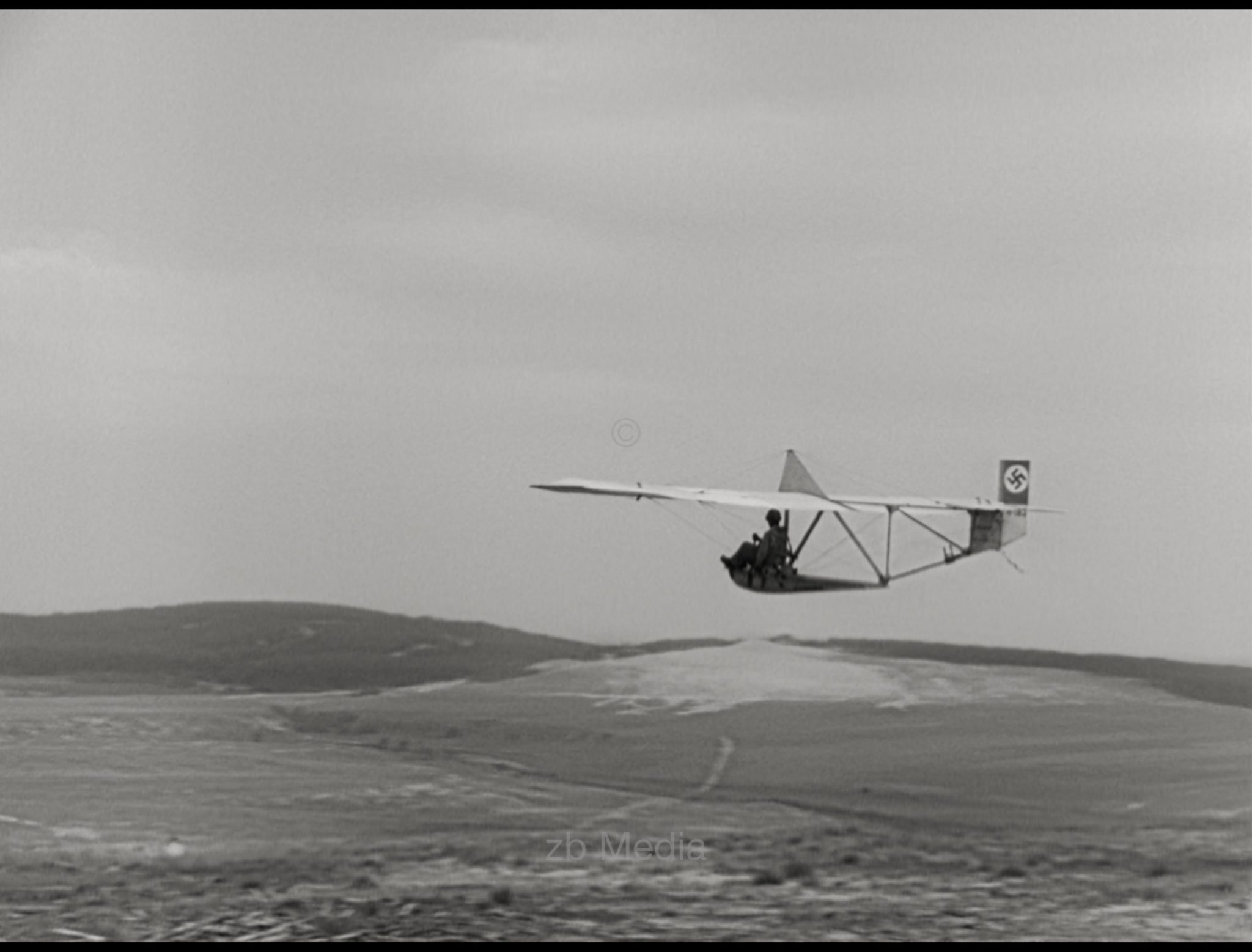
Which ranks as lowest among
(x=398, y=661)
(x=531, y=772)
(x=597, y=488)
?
(x=531, y=772)

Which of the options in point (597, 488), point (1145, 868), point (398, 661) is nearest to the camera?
point (597, 488)

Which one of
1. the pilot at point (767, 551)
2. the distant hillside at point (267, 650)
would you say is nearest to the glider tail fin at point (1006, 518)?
the pilot at point (767, 551)

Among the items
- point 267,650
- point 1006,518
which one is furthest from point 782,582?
point 267,650

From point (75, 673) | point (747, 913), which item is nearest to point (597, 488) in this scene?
point (747, 913)

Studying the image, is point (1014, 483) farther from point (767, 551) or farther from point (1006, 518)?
point (767, 551)

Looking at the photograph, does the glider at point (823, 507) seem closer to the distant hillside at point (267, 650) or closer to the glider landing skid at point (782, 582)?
the glider landing skid at point (782, 582)

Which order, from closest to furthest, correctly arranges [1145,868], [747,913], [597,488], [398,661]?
[597,488], [747,913], [1145,868], [398,661]

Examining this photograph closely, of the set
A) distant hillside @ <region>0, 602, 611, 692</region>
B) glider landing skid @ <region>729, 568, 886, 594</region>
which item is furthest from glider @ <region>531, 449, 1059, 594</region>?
distant hillside @ <region>0, 602, 611, 692</region>

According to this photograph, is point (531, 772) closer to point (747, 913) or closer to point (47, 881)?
point (747, 913)
